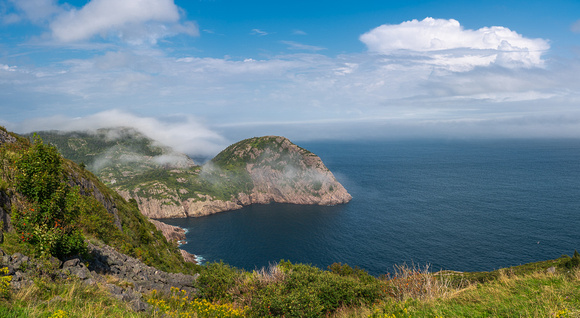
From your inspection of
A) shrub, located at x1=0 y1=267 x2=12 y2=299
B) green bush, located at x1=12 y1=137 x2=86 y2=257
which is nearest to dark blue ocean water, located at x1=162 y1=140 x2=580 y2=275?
green bush, located at x1=12 y1=137 x2=86 y2=257

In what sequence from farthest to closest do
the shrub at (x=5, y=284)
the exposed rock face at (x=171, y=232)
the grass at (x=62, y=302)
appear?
the exposed rock face at (x=171, y=232) → the shrub at (x=5, y=284) → the grass at (x=62, y=302)

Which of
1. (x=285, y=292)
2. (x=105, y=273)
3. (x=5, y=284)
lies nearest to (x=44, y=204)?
(x=5, y=284)

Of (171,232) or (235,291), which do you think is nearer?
(235,291)

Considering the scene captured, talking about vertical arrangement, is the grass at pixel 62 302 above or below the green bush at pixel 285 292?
above

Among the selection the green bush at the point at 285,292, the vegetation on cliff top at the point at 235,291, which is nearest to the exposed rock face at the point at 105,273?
the vegetation on cliff top at the point at 235,291

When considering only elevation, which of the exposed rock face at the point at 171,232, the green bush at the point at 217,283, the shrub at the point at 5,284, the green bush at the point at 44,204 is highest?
the green bush at the point at 44,204

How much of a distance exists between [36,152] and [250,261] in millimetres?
99609

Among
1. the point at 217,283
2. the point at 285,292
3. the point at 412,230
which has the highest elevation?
the point at 285,292

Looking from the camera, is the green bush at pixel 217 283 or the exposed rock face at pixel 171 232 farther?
the exposed rock face at pixel 171 232

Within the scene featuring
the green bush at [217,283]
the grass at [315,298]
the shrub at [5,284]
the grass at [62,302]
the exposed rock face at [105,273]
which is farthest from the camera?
the green bush at [217,283]

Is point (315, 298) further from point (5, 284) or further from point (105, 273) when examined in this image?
point (5, 284)

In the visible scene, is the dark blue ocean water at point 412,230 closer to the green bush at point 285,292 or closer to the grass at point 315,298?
the green bush at point 285,292

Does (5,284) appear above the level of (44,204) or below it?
below

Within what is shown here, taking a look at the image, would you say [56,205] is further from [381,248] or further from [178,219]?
[178,219]
